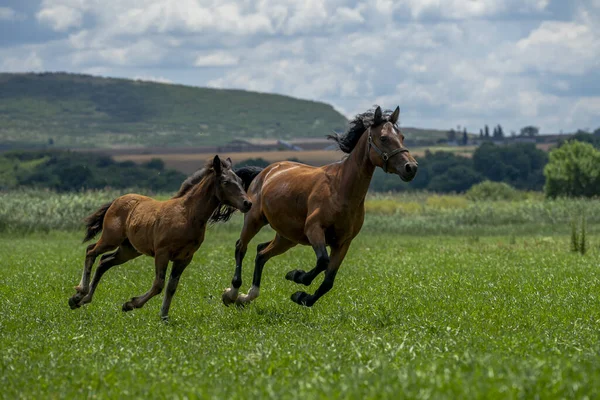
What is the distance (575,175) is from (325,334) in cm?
8241

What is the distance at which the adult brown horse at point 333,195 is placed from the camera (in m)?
13.1

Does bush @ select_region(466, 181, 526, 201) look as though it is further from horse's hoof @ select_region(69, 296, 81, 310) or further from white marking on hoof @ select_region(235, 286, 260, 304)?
horse's hoof @ select_region(69, 296, 81, 310)

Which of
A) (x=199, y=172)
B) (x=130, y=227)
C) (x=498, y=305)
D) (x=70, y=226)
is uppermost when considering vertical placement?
(x=199, y=172)

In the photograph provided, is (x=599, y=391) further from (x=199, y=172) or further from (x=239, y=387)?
(x=199, y=172)

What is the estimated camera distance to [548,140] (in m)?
188

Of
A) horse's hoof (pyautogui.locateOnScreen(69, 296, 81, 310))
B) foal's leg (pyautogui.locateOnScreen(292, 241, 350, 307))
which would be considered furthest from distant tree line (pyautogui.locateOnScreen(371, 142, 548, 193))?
foal's leg (pyautogui.locateOnScreen(292, 241, 350, 307))

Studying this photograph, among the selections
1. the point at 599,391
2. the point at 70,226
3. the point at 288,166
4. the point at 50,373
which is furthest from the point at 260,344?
the point at 70,226

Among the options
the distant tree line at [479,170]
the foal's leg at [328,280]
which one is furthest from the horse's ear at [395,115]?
the distant tree line at [479,170]

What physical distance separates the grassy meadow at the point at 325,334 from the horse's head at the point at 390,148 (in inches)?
77.0

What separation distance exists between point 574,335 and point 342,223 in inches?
148

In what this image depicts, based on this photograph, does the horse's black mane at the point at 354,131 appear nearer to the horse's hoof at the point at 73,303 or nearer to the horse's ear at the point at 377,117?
the horse's ear at the point at 377,117

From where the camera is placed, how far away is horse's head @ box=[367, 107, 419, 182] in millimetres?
12641

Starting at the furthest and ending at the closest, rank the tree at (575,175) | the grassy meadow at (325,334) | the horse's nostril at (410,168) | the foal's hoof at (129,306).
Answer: the tree at (575,175) → the foal's hoof at (129,306) → the horse's nostril at (410,168) → the grassy meadow at (325,334)

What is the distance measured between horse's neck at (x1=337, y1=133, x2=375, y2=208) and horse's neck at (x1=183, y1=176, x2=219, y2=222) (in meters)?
1.77
